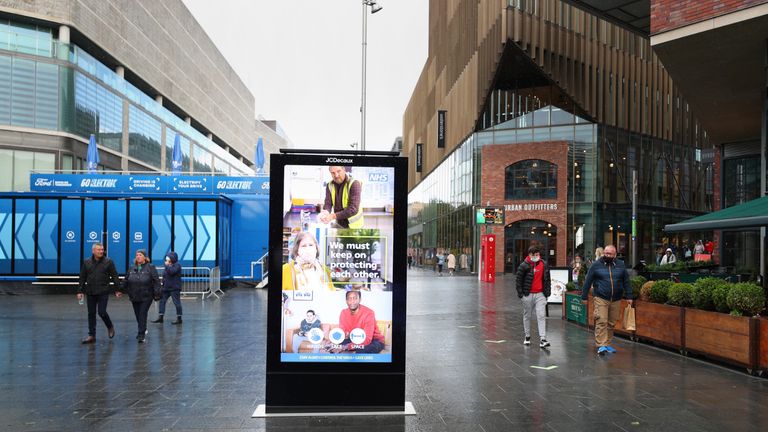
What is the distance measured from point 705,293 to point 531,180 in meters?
30.6

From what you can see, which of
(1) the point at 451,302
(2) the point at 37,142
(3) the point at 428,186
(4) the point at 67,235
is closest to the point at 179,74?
(2) the point at 37,142

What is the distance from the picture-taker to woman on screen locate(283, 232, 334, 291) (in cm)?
596

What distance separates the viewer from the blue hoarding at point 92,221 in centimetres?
2217

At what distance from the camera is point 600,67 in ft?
124

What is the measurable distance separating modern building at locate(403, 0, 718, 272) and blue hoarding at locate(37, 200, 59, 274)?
25.0 meters

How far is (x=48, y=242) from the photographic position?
22125 mm

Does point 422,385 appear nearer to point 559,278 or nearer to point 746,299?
point 746,299

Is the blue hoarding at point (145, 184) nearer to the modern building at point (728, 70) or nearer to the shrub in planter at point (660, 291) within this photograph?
the modern building at point (728, 70)

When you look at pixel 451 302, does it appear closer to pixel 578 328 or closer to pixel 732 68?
pixel 578 328

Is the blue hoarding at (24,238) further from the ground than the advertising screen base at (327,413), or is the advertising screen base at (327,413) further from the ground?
the blue hoarding at (24,238)

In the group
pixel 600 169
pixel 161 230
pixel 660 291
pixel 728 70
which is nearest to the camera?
pixel 660 291

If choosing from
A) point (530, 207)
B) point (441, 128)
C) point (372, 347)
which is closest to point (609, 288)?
point (372, 347)

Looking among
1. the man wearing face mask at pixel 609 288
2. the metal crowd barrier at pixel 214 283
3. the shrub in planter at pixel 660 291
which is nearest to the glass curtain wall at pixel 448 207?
the metal crowd barrier at pixel 214 283

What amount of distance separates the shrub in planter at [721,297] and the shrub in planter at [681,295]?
589mm
